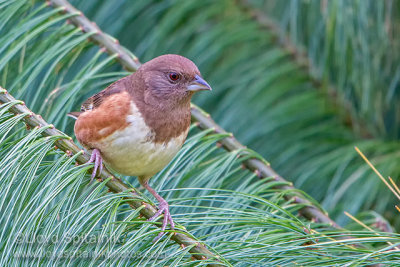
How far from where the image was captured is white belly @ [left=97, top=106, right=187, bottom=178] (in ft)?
7.93

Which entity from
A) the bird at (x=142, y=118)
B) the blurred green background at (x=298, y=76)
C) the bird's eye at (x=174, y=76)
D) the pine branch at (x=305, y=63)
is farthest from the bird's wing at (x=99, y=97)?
the pine branch at (x=305, y=63)

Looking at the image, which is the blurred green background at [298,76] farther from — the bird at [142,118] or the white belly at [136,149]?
the white belly at [136,149]

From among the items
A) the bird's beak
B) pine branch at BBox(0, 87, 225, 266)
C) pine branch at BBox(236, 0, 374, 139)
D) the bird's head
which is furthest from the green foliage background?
pine branch at BBox(0, 87, 225, 266)

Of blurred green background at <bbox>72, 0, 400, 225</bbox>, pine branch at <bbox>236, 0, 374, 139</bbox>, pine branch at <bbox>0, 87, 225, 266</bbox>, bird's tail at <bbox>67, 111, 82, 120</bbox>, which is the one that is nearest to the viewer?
pine branch at <bbox>0, 87, 225, 266</bbox>

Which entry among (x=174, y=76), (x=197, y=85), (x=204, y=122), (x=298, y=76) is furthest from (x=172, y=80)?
(x=298, y=76)

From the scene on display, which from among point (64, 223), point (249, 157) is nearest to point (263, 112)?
point (249, 157)

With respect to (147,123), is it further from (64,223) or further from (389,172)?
(389,172)

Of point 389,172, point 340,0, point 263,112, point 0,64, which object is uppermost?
point 340,0

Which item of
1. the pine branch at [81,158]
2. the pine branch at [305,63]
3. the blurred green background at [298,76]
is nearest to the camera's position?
the pine branch at [81,158]

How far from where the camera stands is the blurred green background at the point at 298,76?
10.2 ft

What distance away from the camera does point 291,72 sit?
3.56 m

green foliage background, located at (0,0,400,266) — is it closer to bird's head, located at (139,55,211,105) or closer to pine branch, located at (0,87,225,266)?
Answer: bird's head, located at (139,55,211,105)

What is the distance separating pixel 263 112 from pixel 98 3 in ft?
3.81

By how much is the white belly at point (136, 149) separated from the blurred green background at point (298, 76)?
92cm
